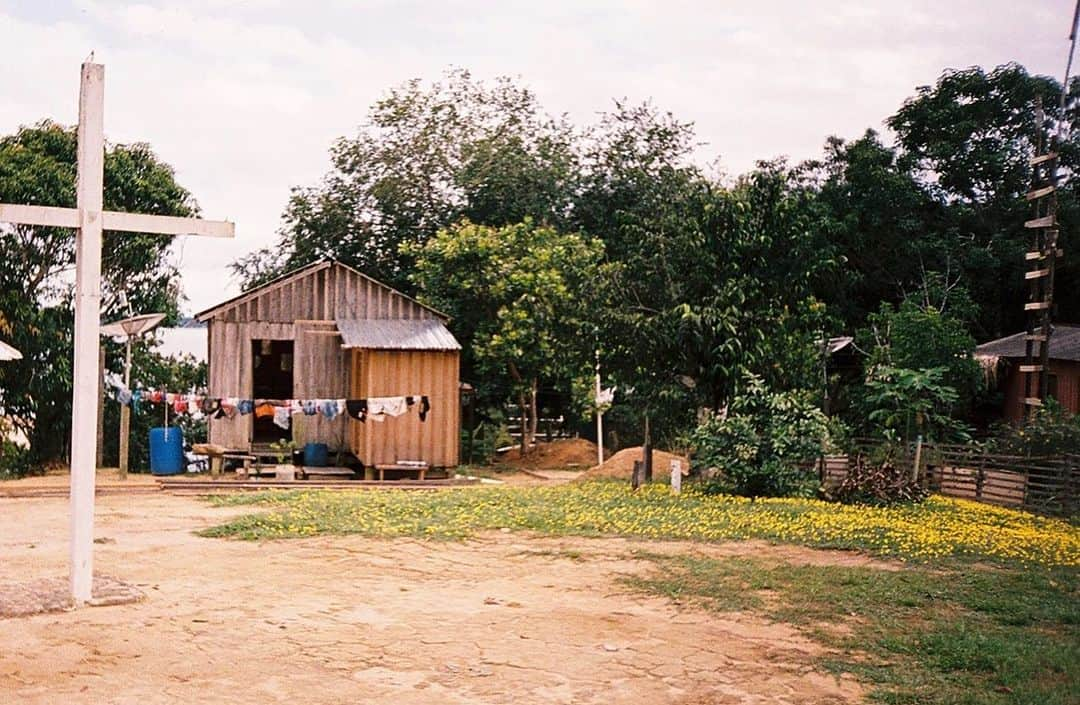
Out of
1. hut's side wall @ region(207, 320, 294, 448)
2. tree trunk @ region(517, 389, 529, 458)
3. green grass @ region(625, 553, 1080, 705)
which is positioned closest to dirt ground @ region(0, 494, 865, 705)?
green grass @ region(625, 553, 1080, 705)

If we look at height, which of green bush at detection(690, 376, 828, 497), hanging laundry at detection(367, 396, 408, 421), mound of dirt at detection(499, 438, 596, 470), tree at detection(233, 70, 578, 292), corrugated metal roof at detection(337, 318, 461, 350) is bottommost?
mound of dirt at detection(499, 438, 596, 470)

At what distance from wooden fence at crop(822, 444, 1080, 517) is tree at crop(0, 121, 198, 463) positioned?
14.4 m

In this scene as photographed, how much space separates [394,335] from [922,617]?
47.4ft

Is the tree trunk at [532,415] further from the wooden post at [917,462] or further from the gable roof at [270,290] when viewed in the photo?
the wooden post at [917,462]

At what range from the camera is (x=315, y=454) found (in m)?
21.8

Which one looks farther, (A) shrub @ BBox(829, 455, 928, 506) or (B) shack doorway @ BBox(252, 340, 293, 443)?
(B) shack doorway @ BBox(252, 340, 293, 443)

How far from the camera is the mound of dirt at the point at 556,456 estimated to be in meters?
25.7

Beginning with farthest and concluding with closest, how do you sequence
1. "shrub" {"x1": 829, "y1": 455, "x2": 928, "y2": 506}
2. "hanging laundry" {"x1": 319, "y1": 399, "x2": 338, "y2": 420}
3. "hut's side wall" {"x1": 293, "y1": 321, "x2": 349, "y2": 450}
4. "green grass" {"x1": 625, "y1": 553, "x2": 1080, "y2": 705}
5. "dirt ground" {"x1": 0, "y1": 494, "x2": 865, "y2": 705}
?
"hut's side wall" {"x1": 293, "y1": 321, "x2": 349, "y2": 450} < "hanging laundry" {"x1": 319, "y1": 399, "x2": 338, "y2": 420} < "shrub" {"x1": 829, "y1": 455, "x2": 928, "y2": 506} < "green grass" {"x1": 625, "y1": 553, "x2": 1080, "y2": 705} < "dirt ground" {"x1": 0, "y1": 494, "x2": 865, "y2": 705}

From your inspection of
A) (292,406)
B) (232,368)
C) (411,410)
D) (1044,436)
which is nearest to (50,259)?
(232,368)

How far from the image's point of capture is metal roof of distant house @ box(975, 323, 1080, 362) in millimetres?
24312

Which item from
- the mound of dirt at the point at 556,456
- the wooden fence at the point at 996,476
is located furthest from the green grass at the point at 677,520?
the mound of dirt at the point at 556,456

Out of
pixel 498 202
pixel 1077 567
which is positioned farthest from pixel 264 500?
pixel 498 202

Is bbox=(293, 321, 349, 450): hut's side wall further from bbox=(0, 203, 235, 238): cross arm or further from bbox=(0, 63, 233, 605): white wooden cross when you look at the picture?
bbox=(0, 63, 233, 605): white wooden cross

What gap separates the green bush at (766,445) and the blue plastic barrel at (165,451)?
1005 cm
